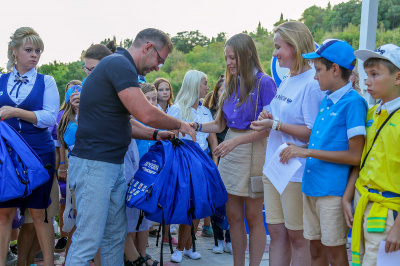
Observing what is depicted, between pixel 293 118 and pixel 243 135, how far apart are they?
1.89ft

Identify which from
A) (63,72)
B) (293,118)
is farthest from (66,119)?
(63,72)

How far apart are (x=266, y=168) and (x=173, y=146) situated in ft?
2.56

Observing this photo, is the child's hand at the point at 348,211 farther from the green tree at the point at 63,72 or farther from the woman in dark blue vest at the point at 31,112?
the green tree at the point at 63,72

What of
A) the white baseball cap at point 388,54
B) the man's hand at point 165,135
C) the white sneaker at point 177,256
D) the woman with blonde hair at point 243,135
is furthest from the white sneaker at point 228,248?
the white baseball cap at point 388,54

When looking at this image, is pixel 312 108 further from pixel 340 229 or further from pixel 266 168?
pixel 340 229

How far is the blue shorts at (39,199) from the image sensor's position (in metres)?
3.88

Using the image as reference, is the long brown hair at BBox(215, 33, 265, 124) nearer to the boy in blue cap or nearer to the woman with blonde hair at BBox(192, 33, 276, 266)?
the woman with blonde hair at BBox(192, 33, 276, 266)

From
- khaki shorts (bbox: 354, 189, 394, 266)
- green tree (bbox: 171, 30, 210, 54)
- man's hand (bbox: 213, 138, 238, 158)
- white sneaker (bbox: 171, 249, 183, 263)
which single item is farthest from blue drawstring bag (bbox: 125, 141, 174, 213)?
green tree (bbox: 171, 30, 210, 54)

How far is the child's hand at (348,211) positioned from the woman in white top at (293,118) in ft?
1.75

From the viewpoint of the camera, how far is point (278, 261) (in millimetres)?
3609

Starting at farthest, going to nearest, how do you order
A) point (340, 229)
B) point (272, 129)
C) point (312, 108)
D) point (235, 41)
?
point (235, 41) < point (272, 129) < point (312, 108) < point (340, 229)

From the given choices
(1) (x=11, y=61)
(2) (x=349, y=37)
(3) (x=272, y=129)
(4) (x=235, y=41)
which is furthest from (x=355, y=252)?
(2) (x=349, y=37)

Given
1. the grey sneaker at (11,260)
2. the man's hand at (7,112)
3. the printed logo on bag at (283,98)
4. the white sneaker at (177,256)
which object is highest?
the printed logo on bag at (283,98)

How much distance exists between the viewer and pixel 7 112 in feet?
12.6
